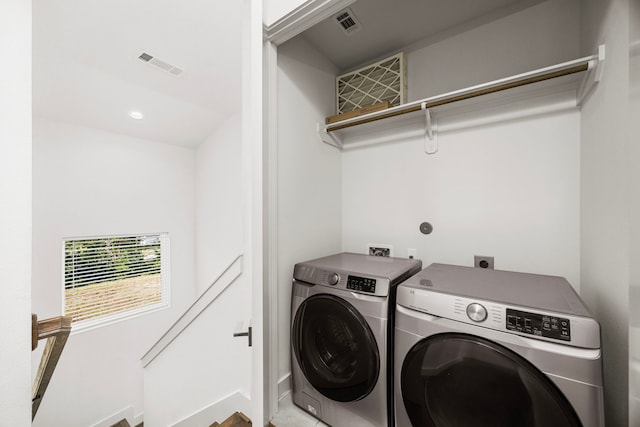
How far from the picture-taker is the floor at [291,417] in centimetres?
118

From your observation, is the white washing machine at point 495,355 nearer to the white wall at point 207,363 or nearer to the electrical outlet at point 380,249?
the electrical outlet at point 380,249

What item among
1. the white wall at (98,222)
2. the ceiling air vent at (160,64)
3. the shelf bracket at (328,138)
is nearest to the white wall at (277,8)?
the shelf bracket at (328,138)

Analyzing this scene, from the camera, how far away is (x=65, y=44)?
2.01m

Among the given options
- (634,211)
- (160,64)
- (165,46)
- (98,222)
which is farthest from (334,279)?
(98,222)

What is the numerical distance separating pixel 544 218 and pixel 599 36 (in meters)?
0.76

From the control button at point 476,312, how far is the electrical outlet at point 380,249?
0.85 meters

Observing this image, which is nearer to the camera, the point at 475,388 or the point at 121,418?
the point at 475,388

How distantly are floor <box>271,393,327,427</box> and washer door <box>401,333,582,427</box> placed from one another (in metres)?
0.52

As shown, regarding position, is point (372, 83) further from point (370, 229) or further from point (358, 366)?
point (358, 366)

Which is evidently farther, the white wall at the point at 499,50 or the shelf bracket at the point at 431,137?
the shelf bracket at the point at 431,137

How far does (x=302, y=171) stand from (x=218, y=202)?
8.41 feet

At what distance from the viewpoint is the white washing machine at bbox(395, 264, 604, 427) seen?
26.4 inches

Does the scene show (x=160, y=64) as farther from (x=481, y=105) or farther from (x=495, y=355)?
(x=495, y=355)

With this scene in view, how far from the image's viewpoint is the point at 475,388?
2.61 ft
